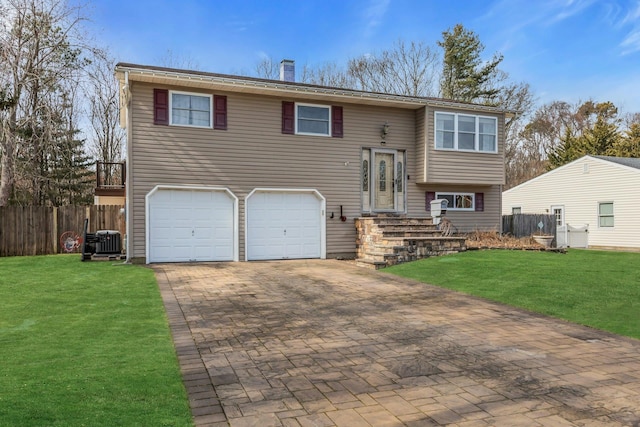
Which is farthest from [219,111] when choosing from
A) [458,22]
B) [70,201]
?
[458,22]

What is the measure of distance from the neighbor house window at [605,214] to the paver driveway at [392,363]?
18.1 m

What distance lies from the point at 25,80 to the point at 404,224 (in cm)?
1395

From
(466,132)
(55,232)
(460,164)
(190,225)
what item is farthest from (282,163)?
(55,232)

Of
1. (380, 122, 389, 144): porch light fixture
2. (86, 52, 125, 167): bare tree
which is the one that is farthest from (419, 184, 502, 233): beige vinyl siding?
(86, 52, 125, 167): bare tree

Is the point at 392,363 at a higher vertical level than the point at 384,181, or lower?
lower

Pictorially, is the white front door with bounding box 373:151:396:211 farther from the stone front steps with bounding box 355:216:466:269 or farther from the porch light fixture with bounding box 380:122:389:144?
the stone front steps with bounding box 355:216:466:269

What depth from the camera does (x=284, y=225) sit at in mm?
13961

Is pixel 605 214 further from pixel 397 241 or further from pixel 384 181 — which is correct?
pixel 397 241

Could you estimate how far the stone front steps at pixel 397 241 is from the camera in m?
12.4

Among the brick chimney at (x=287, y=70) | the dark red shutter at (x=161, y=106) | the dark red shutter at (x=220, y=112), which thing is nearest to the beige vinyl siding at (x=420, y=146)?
the brick chimney at (x=287, y=70)

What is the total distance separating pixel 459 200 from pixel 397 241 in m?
4.99

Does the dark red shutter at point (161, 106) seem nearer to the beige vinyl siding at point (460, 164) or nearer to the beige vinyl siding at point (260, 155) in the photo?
the beige vinyl siding at point (260, 155)

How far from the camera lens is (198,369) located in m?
4.23

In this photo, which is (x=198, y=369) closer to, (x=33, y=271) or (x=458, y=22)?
(x=33, y=271)
